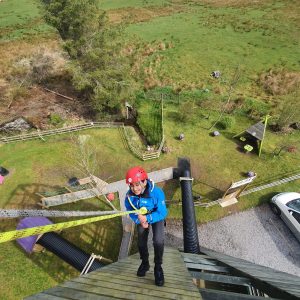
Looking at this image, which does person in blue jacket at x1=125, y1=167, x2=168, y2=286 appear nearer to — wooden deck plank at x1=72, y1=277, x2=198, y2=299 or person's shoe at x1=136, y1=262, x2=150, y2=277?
person's shoe at x1=136, y1=262, x2=150, y2=277

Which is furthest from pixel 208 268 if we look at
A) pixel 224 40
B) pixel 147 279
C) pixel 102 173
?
pixel 224 40

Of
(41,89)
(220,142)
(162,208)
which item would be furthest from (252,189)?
(41,89)

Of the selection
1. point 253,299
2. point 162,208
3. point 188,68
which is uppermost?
point 253,299

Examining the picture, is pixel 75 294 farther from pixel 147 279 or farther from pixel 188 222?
pixel 188 222

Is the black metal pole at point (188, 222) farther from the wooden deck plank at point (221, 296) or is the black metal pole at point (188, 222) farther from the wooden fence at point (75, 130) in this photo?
the wooden fence at point (75, 130)

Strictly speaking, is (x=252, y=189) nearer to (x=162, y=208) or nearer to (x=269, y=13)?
(x=162, y=208)

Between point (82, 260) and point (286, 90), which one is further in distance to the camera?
point (286, 90)

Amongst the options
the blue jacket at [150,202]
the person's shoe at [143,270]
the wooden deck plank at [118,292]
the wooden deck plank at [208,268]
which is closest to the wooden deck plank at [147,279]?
the person's shoe at [143,270]
